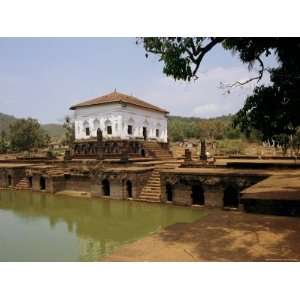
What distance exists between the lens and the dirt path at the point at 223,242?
12.3 feet

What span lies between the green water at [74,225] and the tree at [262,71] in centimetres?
498

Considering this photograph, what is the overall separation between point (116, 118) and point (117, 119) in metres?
0.15

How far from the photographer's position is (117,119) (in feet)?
97.9

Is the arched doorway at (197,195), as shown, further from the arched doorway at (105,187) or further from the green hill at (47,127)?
the green hill at (47,127)

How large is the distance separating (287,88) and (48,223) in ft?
31.7

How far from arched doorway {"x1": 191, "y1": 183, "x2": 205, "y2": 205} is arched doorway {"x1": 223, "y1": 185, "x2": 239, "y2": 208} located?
1.08 m

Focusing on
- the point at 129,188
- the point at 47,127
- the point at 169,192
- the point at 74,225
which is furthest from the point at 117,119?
the point at 47,127

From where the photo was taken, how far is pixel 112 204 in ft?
51.1

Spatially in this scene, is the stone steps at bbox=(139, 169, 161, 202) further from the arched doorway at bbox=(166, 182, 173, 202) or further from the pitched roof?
the pitched roof

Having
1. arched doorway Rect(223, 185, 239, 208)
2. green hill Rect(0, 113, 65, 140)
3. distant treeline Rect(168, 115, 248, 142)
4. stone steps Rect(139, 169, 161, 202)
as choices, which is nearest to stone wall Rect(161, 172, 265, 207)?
arched doorway Rect(223, 185, 239, 208)

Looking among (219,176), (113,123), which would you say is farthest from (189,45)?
(113,123)

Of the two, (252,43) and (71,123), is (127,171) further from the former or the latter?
(71,123)

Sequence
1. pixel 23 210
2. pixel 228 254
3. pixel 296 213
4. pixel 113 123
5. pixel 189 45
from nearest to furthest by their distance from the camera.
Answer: pixel 228 254
pixel 189 45
pixel 296 213
pixel 23 210
pixel 113 123

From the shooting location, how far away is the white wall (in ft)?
98.2
